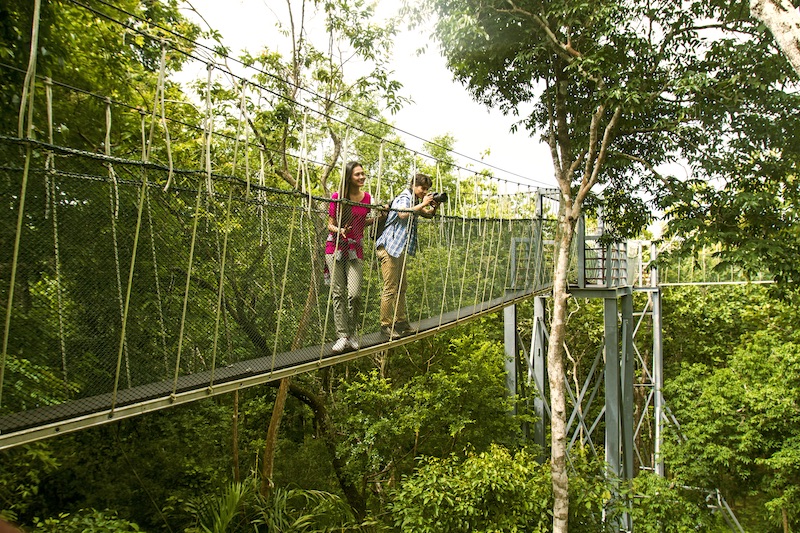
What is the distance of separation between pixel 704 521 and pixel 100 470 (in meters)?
6.80

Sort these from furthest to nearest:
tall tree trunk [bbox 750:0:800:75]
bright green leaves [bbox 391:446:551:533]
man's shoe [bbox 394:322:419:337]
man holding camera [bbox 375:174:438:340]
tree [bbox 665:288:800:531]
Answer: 1. tree [bbox 665:288:800:531]
2. bright green leaves [bbox 391:446:551:533]
3. man's shoe [bbox 394:322:419:337]
4. man holding camera [bbox 375:174:438:340]
5. tall tree trunk [bbox 750:0:800:75]

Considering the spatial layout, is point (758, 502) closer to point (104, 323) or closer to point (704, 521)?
point (704, 521)

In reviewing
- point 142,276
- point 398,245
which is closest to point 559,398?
point 398,245

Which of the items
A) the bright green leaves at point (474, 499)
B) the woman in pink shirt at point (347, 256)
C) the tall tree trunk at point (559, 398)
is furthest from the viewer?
the tall tree trunk at point (559, 398)

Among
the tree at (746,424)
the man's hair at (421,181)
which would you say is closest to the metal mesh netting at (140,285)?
the man's hair at (421,181)

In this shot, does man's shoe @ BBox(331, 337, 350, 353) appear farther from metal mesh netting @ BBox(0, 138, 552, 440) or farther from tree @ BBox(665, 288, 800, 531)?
tree @ BBox(665, 288, 800, 531)

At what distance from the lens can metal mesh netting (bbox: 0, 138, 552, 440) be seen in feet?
6.44

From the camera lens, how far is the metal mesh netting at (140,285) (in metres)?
1.96

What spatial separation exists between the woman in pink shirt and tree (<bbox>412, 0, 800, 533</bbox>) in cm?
247

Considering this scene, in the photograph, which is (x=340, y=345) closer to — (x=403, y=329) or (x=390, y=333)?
(x=390, y=333)

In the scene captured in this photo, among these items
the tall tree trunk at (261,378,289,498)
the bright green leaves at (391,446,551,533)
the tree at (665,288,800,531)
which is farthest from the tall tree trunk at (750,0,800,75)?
the tree at (665,288,800,531)

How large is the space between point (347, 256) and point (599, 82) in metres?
2.95

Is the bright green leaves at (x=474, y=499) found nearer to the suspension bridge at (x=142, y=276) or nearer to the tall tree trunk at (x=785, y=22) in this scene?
the suspension bridge at (x=142, y=276)

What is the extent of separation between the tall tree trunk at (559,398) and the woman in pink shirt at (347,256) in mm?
2606
